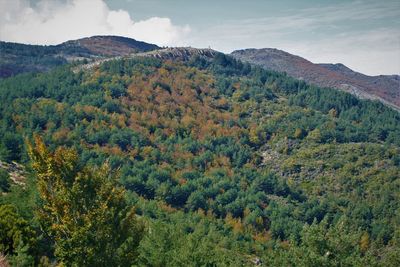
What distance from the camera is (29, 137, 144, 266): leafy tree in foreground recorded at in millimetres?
20859

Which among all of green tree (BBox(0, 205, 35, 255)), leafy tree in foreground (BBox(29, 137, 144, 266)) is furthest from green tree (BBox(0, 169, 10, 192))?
leafy tree in foreground (BBox(29, 137, 144, 266))

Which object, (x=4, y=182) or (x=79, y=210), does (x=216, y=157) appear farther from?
(x=79, y=210)

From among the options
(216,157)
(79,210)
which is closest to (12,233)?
(79,210)

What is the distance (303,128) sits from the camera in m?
154

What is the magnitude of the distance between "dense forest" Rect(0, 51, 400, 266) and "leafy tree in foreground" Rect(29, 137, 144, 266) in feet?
8.35

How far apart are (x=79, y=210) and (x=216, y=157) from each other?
115 meters

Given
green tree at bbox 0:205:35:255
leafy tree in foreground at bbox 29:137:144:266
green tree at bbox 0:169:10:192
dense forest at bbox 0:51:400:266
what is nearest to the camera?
leafy tree in foreground at bbox 29:137:144:266

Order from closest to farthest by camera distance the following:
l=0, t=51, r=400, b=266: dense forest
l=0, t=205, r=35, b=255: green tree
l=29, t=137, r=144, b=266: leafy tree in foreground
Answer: l=29, t=137, r=144, b=266: leafy tree in foreground
l=0, t=205, r=35, b=255: green tree
l=0, t=51, r=400, b=266: dense forest

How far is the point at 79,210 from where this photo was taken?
70.8ft

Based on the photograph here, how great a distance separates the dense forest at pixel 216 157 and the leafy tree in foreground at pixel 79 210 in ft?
8.35

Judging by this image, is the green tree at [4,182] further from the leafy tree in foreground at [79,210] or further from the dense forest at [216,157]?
the leafy tree in foreground at [79,210]

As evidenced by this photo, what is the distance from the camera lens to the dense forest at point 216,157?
4006 cm

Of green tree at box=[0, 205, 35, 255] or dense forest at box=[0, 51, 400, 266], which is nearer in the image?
green tree at box=[0, 205, 35, 255]

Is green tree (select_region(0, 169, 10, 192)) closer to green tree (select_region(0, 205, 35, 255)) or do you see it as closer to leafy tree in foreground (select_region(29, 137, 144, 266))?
green tree (select_region(0, 205, 35, 255))
